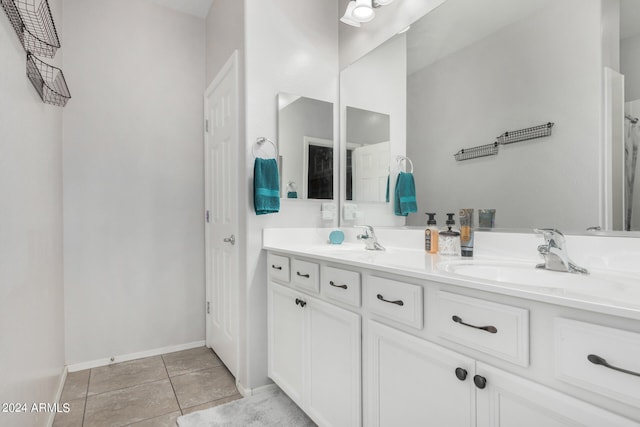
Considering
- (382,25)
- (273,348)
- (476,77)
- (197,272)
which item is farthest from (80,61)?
(476,77)

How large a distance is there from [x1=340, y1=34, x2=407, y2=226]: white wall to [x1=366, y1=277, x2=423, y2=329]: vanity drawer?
2.47 feet

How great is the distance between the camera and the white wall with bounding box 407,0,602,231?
1.17 meters

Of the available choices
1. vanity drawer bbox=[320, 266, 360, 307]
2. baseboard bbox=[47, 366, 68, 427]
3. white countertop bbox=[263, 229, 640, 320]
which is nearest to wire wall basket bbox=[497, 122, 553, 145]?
white countertop bbox=[263, 229, 640, 320]

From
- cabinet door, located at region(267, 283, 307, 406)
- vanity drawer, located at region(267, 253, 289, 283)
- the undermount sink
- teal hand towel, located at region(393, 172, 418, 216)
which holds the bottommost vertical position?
cabinet door, located at region(267, 283, 307, 406)

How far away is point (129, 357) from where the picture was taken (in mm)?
2484

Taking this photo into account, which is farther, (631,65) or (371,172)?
(371,172)

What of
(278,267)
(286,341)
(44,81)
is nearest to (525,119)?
(278,267)

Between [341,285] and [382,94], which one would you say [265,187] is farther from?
[382,94]

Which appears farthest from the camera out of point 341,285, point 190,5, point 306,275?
point 190,5

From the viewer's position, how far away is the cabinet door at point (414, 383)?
900 mm

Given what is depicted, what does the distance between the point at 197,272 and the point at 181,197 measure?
0.62 meters

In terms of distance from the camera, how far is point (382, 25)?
2.01 meters

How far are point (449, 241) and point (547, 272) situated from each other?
433mm

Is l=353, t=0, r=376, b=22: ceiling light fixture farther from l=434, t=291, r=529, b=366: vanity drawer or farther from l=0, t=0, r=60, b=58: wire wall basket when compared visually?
l=434, t=291, r=529, b=366: vanity drawer
